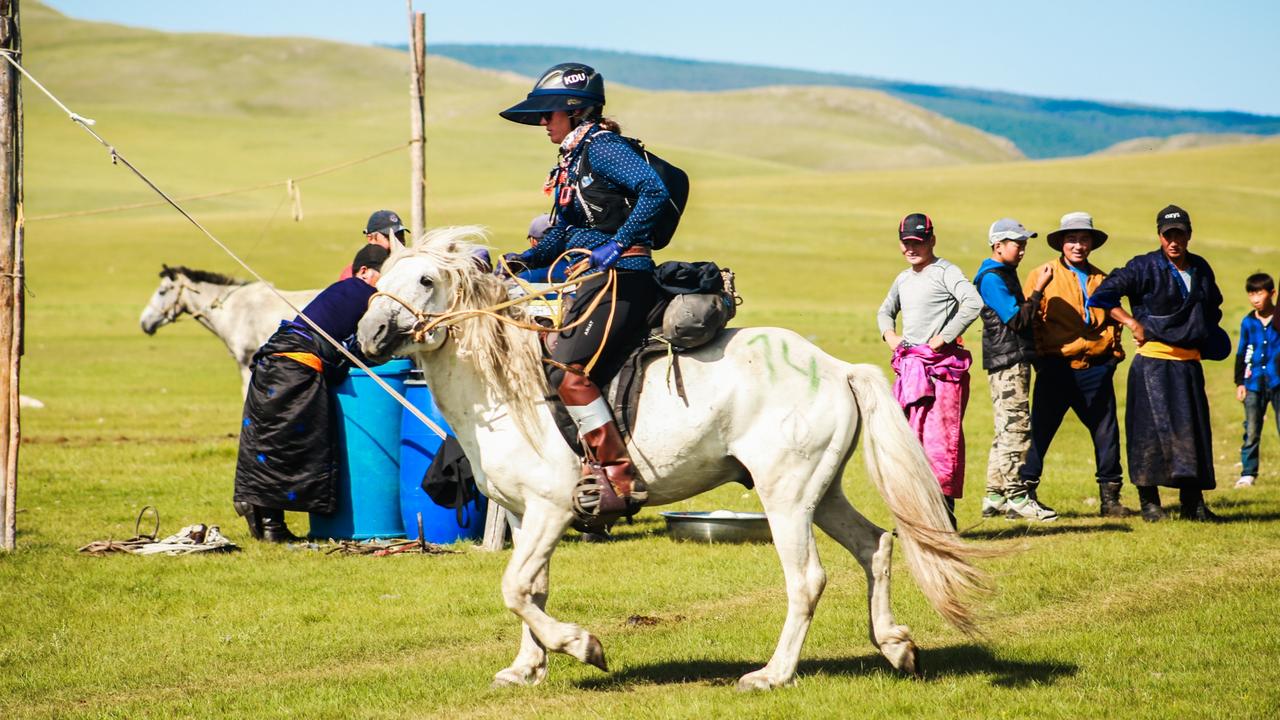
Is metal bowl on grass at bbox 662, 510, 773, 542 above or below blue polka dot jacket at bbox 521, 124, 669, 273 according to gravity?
below

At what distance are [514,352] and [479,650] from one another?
1.97 m

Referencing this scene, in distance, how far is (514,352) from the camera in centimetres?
637

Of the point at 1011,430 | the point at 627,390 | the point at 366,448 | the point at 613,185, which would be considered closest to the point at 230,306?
the point at 366,448

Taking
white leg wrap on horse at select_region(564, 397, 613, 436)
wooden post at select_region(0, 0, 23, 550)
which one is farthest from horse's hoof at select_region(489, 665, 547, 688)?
wooden post at select_region(0, 0, 23, 550)

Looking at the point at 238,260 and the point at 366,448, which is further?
the point at 366,448

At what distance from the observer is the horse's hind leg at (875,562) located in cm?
640

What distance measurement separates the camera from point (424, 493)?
10438mm

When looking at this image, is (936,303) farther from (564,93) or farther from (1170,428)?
(564,93)

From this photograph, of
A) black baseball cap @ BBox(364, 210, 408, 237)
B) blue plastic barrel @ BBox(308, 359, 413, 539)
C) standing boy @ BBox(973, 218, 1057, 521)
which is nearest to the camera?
blue plastic barrel @ BBox(308, 359, 413, 539)

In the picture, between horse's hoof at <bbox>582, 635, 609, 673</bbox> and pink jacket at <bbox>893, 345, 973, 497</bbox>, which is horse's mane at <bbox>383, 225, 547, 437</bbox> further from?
pink jacket at <bbox>893, 345, 973, 497</bbox>

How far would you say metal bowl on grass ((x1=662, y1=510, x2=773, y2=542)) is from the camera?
10.3m

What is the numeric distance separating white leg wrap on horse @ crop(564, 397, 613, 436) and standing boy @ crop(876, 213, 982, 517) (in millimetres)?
4152

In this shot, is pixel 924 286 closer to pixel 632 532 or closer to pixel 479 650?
pixel 632 532

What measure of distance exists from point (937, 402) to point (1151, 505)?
2.52 metres
